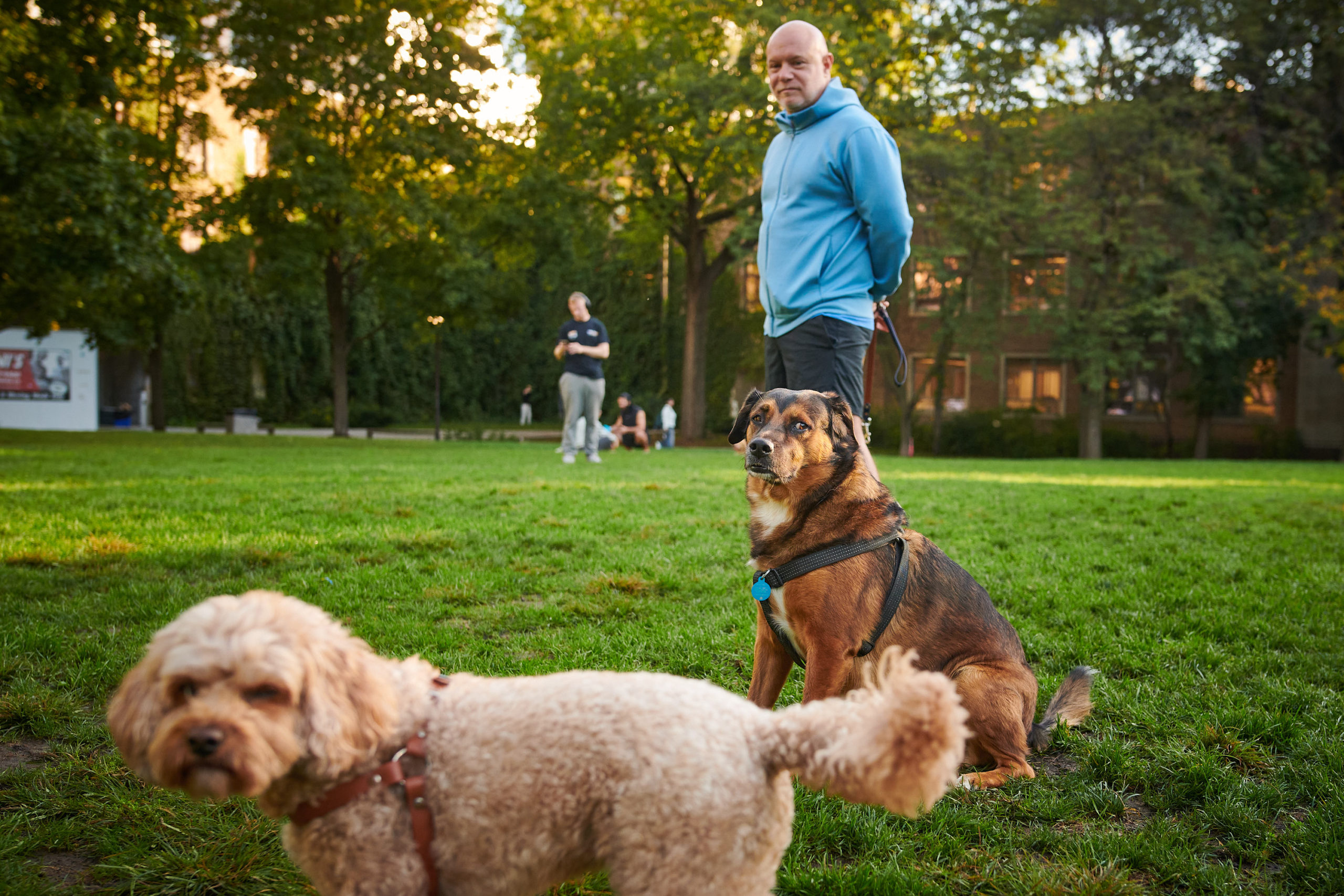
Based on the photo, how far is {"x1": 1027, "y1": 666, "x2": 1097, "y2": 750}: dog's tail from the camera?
10.9 ft

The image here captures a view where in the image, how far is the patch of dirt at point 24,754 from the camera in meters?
2.83

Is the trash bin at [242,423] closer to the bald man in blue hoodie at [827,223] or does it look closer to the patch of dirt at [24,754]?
the patch of dirt at [24,754]

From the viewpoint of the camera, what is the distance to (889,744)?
161 cm

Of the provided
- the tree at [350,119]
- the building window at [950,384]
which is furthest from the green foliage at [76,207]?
the building window at [950,384]

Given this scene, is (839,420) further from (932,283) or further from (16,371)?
(16,371)

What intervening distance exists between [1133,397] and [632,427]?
67.1 ft

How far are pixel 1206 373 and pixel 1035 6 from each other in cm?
1337

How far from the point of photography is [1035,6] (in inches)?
1005

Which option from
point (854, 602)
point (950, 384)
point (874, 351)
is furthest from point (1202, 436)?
point (854, 602)

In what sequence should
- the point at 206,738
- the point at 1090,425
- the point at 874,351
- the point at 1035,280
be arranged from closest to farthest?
1. the point at 206,738
2. the point at 874,351
3. the point at 1090,425
4. the point at 1035,280

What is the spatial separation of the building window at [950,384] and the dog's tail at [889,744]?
3256 centimetres

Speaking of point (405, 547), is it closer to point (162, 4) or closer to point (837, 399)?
point (837, 399)

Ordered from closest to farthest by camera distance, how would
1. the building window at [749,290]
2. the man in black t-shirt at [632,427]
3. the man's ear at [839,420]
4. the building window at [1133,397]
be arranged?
the man's ear at [839,420] < the man in black t-shirt at [632,427] < the building window at [1133,397] < the building window at [749,290]

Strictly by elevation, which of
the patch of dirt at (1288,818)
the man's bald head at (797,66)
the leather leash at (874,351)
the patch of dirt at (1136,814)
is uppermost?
the man's bald head at (797,66)
